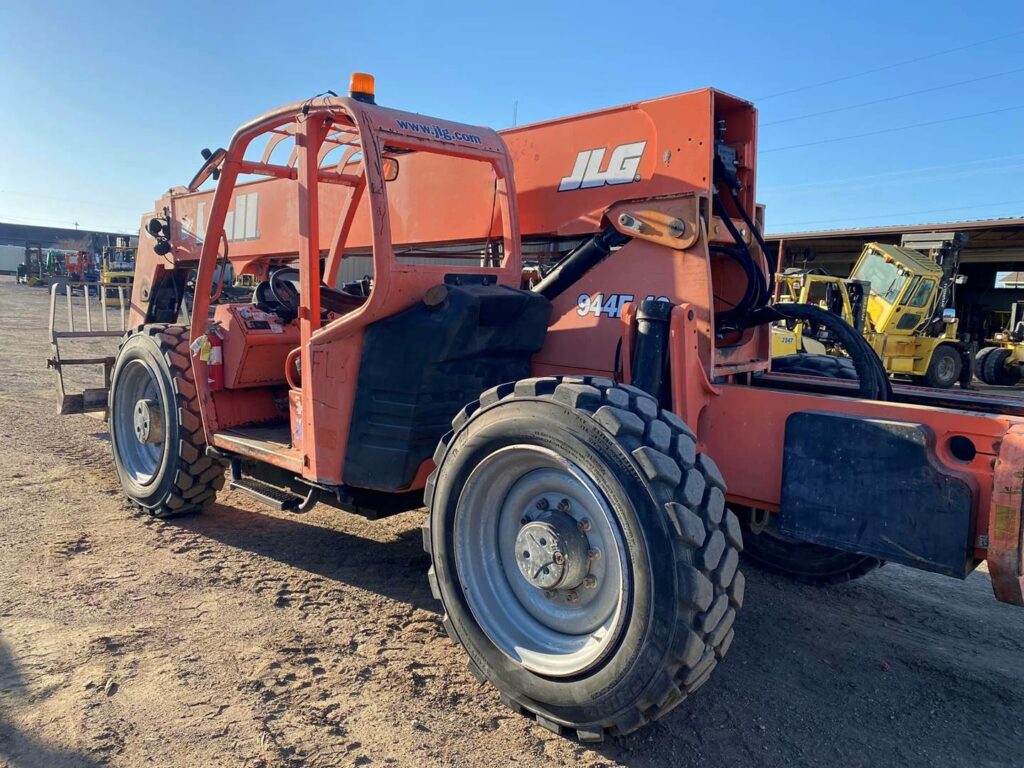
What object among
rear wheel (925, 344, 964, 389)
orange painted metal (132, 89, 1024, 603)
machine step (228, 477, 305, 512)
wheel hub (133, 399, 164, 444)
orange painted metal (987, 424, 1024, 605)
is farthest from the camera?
rear wheel (925, 344, 964, 389)

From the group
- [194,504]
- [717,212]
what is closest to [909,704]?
[717,212]

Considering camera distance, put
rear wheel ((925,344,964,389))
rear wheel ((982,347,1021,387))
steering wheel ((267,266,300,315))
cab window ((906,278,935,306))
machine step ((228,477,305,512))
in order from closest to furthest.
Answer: machine step ((228,477,305,512)), steering wheel ((267,266,300,315)), cab window ((906,278,935,306)), rear wheel ((925,344,964,389)), rear wheel ((982,347,1021,387))

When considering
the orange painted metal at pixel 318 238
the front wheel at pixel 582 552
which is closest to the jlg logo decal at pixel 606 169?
the orange painted metal at pixel 318 238

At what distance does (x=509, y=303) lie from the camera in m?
3.75

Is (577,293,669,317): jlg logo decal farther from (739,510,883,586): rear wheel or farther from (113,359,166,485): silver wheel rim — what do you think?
(113,359,166,485): silver wheel rim

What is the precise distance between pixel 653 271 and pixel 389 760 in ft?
8.04

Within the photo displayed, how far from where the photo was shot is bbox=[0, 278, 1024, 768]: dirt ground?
9.74 feet

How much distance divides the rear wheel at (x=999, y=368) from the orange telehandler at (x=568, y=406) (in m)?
17.1

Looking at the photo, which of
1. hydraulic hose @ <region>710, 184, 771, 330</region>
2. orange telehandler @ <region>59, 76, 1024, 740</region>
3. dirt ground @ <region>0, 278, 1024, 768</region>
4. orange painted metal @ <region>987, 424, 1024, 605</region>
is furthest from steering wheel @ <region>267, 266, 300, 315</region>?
orange painted metal @ <region>987, 424, 1024, 605</region>

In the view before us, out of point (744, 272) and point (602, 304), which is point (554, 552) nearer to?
point (602, 304)

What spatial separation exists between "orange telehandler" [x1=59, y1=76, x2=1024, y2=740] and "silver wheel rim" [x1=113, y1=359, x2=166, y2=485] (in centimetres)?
12

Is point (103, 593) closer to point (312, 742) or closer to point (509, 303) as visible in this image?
point (312, 742)

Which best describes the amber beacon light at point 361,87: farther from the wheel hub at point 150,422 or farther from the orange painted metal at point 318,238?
the wheel hub at point 150,422

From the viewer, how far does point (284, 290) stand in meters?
5.12
